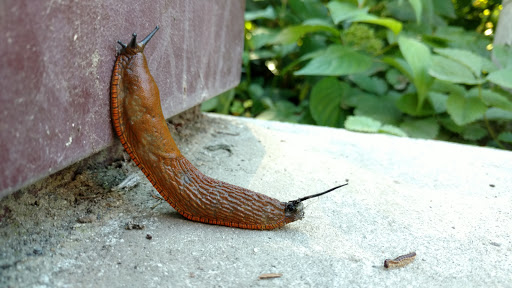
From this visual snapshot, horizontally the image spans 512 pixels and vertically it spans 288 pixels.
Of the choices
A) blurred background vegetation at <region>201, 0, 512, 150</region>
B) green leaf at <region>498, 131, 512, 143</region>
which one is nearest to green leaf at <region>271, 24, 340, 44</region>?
blurred background vegetation at <region>201, 0, 512, 150</region>

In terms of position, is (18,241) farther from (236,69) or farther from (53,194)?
(236,69)

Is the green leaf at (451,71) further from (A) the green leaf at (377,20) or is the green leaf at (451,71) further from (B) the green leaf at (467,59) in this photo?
(A) the green leaf at (377,20)

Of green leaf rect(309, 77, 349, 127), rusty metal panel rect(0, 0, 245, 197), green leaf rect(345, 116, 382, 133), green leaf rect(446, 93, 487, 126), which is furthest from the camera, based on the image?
green leaf rect(309, 77, 349, 127)

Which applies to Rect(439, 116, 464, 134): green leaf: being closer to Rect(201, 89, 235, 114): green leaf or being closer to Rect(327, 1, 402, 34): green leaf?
Rect(327, 1, 402, 34): green leaf

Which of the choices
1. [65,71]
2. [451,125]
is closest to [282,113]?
[451,125]

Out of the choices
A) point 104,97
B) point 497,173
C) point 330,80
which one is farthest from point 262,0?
point 104,97

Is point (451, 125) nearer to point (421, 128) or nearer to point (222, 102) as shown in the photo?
point (421, 128)
